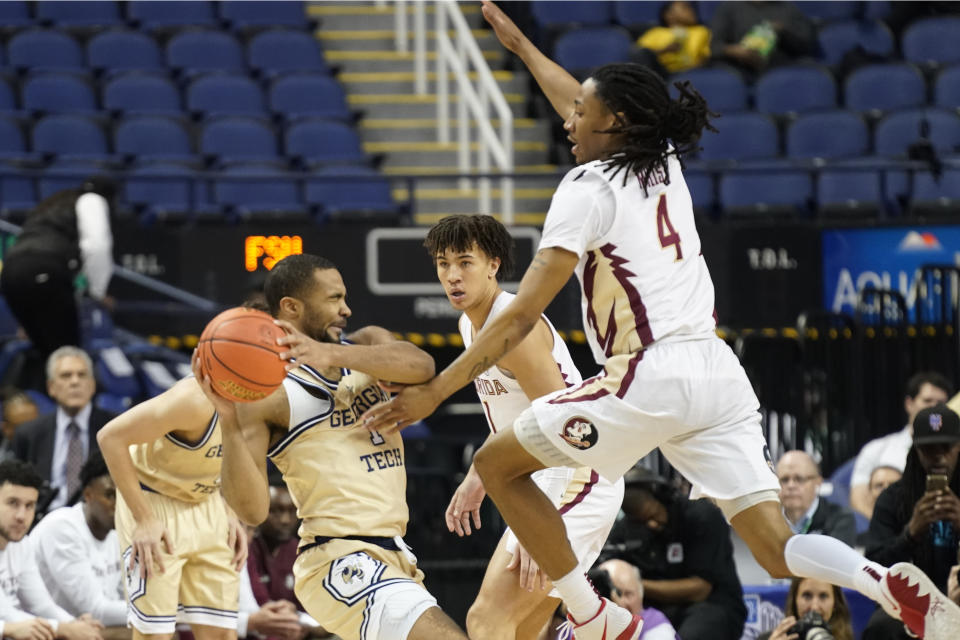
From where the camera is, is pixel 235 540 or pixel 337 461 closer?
pixel 337 461

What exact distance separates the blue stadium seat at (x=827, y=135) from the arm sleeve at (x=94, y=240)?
624 centimetres

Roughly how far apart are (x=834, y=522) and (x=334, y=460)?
13.5ft

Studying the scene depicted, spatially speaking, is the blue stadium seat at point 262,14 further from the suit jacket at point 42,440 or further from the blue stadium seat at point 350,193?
the suit jacket at point 42,440

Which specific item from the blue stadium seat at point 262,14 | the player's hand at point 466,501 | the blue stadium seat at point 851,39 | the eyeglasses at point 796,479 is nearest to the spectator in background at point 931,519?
the eyeglasses at point 796,479

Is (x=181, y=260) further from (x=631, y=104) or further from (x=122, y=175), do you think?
(x=631, y=104)

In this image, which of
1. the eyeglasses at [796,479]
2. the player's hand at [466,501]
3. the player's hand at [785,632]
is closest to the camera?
the player's hand at [466,501]

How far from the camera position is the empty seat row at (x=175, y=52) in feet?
48.1

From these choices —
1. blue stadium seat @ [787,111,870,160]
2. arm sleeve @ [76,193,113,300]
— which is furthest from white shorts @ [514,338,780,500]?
blue stadium seat @ [787,111,870,160]

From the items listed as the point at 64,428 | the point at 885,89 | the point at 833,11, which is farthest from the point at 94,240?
the point at 833,11

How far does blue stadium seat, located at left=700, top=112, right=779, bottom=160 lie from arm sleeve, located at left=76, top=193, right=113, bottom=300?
5563 mm

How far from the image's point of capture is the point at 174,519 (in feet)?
22.8

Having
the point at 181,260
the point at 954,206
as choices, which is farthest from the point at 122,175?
the point at 954,206

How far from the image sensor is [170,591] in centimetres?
679

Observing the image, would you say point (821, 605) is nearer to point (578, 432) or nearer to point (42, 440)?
point (578, 432)
